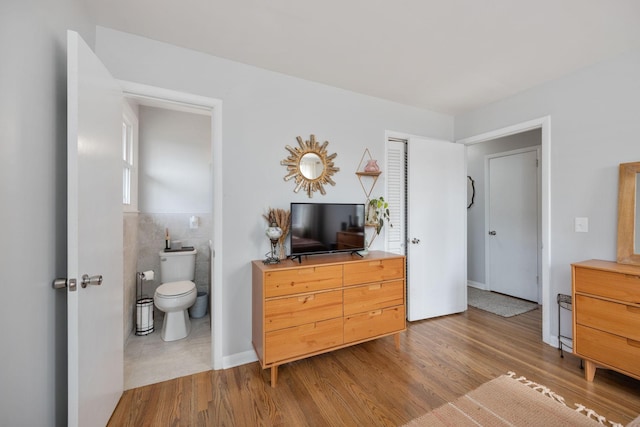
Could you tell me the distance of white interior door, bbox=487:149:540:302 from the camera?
3.66 m

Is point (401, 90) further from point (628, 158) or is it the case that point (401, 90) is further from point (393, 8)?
point (628, 158)

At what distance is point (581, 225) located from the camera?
7.59 ft

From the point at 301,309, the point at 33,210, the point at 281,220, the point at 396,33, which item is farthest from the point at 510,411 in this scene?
the point at 33,210

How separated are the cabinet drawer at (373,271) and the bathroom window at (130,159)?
7.41 feet

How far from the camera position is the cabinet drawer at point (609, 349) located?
5.59 feet

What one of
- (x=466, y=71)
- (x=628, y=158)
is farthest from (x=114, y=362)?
(x=628, y=158)

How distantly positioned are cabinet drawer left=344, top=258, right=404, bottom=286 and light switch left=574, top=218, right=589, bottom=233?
1.59 m

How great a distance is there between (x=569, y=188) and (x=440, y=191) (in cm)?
113

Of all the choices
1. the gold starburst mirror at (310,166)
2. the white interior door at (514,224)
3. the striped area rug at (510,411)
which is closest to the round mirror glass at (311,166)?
the gold starburst mirror at (310,166)

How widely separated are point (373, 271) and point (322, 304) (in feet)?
1.79

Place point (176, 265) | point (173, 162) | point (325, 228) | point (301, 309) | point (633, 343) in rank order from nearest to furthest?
point (633, 343), point (301, 309), point (325, 228), point (176, 265), point (173, 162)

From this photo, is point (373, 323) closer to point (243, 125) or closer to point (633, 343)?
point (633, 343)

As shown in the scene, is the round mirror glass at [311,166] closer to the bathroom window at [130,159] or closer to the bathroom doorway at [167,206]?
the bathroom doorway at [167,206]

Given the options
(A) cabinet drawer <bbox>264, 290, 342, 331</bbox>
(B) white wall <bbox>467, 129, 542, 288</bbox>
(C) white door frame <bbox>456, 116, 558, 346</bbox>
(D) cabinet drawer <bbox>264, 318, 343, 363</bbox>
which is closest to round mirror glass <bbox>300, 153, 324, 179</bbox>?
(A) cabinet drawer <bbox>264, 290, 342, 331</bbox>
